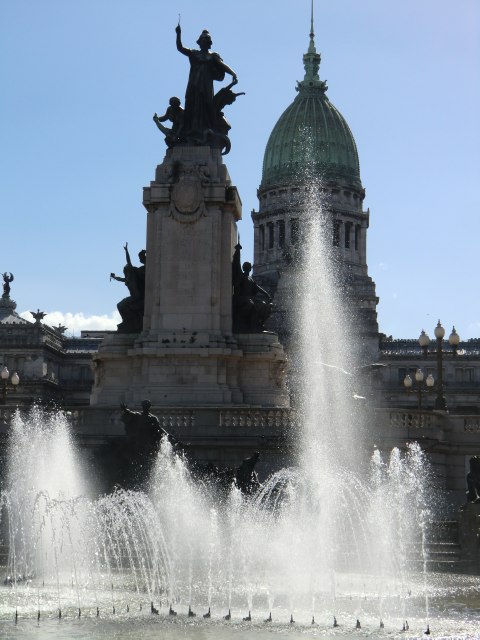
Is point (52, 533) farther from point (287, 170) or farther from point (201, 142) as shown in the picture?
point (287, 170)

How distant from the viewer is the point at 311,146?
435 ft

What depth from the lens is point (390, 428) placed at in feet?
112

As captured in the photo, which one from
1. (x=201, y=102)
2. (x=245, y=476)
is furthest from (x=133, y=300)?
(x=245, y=476)

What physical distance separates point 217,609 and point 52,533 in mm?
8175

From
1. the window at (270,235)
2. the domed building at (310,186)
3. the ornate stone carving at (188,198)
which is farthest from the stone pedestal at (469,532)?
the window at (270,235)

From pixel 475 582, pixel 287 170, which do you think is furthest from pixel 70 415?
pixel 287 170

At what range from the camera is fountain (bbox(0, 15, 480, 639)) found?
18844 mm

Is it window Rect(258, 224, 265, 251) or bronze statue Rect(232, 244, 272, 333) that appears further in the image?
window Rect(258, 224, 265, 251)

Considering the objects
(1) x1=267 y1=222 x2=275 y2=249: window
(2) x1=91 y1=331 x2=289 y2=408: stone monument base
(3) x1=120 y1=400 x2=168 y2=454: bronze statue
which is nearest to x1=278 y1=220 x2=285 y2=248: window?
(1) x1=267 y1=222 x2=275 y2=249: window

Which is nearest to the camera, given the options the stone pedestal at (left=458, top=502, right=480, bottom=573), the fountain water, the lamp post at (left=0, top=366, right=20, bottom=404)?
the fountain water

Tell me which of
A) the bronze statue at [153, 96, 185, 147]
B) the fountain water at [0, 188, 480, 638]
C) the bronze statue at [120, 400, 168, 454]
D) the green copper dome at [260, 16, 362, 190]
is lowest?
the fountain water at [0, 188, 480, 638]

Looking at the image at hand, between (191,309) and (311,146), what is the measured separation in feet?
319

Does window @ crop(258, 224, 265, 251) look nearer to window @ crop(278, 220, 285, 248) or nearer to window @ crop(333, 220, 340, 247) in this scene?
window @ crop(278, 220, 285, 248)

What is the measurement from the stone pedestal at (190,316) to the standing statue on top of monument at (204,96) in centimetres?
122
